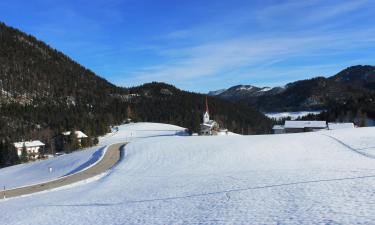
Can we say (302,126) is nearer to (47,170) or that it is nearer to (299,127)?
(299,127)

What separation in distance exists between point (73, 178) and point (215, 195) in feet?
60.0

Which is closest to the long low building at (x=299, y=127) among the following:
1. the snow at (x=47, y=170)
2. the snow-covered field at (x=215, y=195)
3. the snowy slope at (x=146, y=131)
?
the snowy slope at (x=146, y=131)

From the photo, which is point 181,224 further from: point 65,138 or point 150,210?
point 65,138

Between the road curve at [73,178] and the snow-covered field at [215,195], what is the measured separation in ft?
6.51

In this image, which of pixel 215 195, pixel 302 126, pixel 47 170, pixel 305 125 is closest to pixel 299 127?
pixel 302 126

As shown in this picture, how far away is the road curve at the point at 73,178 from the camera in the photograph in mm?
33188

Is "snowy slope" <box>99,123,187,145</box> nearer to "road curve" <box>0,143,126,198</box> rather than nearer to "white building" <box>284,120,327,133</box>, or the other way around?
"white building" <box>284,120,327,133</box>

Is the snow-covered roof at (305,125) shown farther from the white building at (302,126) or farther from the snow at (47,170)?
the snow at (47,170)

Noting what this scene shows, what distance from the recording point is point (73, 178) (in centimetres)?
3734

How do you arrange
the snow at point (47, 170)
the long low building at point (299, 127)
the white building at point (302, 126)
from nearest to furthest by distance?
the snow at point (47, 170)
the white building at point (302, 126)
the long low building at point (299, 127)

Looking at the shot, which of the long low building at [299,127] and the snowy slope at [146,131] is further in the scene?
the snowy slope at [146,131]

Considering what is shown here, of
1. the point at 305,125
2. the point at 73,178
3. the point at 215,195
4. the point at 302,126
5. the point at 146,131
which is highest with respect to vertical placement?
the point at 146,131

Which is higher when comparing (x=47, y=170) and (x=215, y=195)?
(x=47, y=170)

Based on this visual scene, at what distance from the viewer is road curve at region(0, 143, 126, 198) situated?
33.2 m
